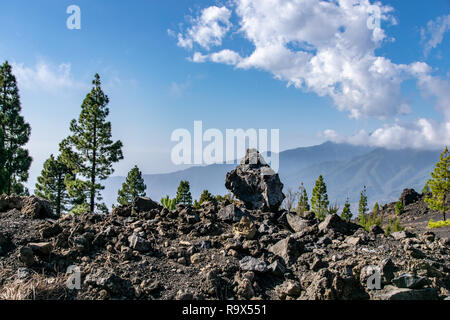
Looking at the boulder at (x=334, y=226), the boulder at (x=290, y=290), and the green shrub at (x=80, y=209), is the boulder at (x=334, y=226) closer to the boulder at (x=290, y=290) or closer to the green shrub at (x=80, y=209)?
the boulder at (x=290, y=290)

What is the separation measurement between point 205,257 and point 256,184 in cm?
525

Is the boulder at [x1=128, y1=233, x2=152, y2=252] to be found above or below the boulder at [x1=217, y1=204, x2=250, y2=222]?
below

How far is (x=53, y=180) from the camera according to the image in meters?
32.3

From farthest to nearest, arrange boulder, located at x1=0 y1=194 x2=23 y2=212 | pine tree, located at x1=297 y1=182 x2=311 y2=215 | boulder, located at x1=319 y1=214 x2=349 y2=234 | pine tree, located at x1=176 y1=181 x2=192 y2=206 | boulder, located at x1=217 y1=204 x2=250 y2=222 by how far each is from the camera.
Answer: pine tree, located at x1=176 y1=181 x2=192 y2=206 < pine tree, located at x1=297 y1=182 x2=311 y2=215 < boulder, located at x1=0 y1=194 x2=23 y2=212 < boulder, located at x1=217 y1=204 x2=250 y2=222 < boulder, located at x1=319 y1=214 x2=349 y2=234

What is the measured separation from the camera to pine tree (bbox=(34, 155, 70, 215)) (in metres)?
31.9

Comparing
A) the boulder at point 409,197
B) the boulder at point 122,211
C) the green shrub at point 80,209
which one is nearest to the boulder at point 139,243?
the boulder at point 122,211

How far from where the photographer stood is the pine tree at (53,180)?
31.9 metres

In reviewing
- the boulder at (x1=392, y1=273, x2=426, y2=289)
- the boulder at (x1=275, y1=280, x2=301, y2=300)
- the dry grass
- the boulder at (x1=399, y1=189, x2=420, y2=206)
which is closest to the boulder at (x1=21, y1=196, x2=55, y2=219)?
the dry grass

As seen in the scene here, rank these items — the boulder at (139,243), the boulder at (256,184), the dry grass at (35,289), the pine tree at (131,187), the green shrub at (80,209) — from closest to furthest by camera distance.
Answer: the dry grass at (35,289) → the boulder at (139,243) → the boulder at (256,184) → the green shrub at (80,209) → the pine tree at (131,187)

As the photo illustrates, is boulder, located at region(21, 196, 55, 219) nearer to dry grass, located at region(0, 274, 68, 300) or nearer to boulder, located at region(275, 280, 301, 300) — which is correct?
dry grass, located at region(0, 274, 68, 300)

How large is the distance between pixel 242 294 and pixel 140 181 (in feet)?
115

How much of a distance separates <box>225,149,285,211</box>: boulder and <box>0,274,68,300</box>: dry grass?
23.9ft

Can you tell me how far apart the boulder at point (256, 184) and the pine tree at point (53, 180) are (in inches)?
958
